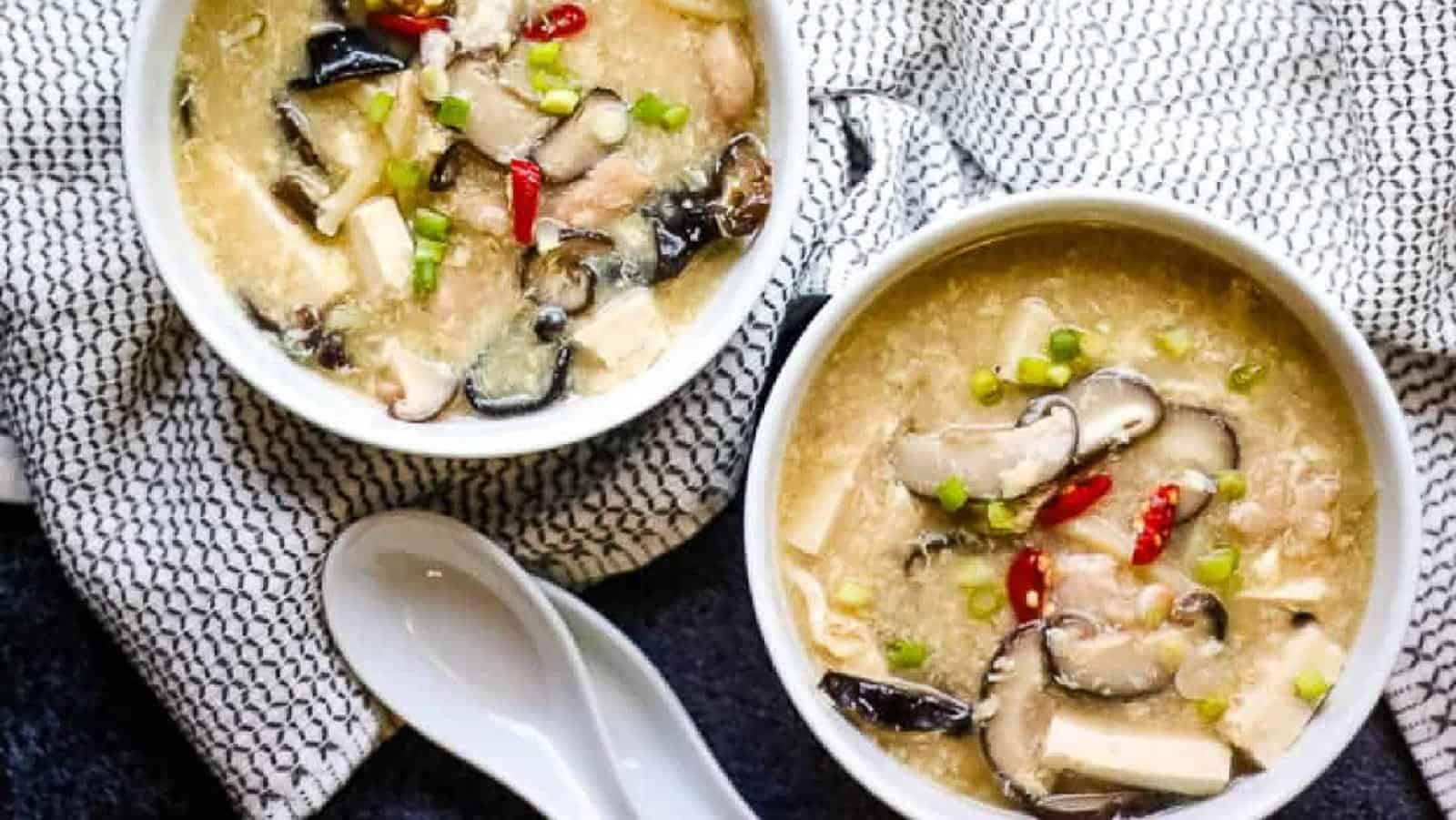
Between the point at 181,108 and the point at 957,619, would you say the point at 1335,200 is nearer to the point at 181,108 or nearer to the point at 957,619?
the point at 957,619

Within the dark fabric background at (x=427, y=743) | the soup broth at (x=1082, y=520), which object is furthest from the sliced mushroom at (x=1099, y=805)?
the dark fabric background at (x=427, y=743)

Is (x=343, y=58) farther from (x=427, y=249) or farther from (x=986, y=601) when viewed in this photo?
(x=986, y=601)

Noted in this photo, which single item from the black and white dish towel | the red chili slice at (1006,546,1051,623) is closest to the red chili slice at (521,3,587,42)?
the black and white dish towel

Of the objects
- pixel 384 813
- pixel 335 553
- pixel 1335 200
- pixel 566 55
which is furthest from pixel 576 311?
pixel 1335 200

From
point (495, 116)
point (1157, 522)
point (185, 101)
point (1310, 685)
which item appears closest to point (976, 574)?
point (1157, 522)

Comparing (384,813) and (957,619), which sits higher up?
(957,619)

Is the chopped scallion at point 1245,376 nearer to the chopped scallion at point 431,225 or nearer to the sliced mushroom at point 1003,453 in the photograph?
the sliced mushroom at point 1003,453

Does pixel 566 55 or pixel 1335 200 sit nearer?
pixel 566 55

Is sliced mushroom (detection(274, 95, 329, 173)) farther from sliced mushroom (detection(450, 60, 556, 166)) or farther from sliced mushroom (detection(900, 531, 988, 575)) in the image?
sliced mushroom (detection(900, 531, 988, 575))
